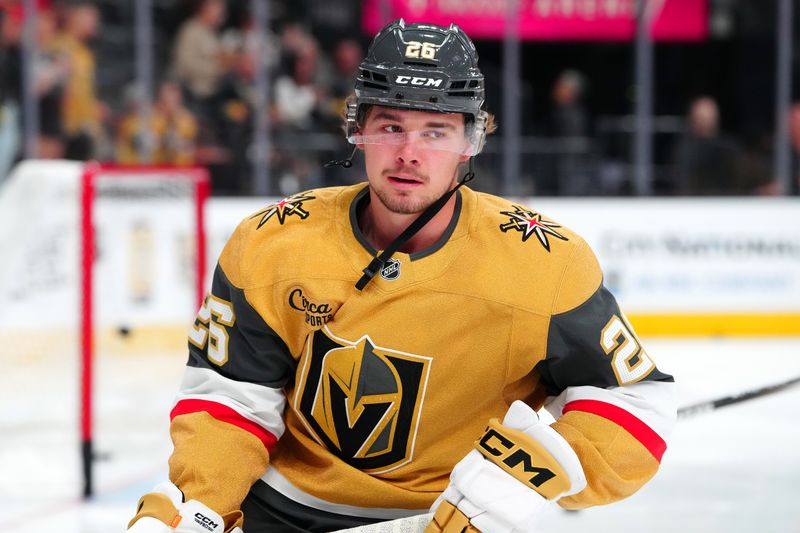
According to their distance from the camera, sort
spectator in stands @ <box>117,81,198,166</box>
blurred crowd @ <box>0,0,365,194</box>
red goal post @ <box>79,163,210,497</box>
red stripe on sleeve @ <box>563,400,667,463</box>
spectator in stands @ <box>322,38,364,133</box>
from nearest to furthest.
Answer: red stripe on sleeve @ <box>563,400,667,463</box>, red goal post @ <box>79,163,210,497</box>, blurred crowd @ <box>0,0,365,194</box>, spectator in stands @ <box>117,81,198,166</box>, spectator in stands @ <box>322,38,364,133</box>

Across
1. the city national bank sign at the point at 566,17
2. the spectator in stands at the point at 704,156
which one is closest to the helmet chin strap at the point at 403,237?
the spectator in stands at the point at 704,156

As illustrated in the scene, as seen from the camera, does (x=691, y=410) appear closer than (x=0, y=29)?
Yes

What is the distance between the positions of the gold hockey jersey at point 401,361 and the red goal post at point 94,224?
1.74 metres

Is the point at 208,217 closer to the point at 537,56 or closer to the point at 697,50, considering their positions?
the point at 537,56

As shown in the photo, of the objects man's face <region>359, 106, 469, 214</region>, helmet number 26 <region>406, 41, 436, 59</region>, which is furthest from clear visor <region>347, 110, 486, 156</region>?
helmet number 26 <region>406, 41, 436, 59</region>

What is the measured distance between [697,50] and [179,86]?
2.95 m

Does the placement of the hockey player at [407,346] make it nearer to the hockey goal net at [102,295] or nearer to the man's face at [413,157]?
the man's face at [413,157]

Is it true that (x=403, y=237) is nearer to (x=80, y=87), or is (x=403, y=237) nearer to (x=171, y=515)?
(x=171, y=515)

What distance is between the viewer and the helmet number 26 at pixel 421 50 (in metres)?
1.70

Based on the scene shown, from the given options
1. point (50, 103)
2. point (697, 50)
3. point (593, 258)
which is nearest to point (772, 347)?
point (697, 50)

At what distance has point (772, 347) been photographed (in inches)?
228

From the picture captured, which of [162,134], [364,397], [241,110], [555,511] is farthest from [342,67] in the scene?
[364,397]

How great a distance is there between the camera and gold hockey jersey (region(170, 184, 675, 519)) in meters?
1.65

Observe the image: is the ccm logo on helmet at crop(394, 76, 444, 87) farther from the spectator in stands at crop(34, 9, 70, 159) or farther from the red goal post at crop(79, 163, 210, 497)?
the spectator in stands at crop(34, 9, 70, 159)
